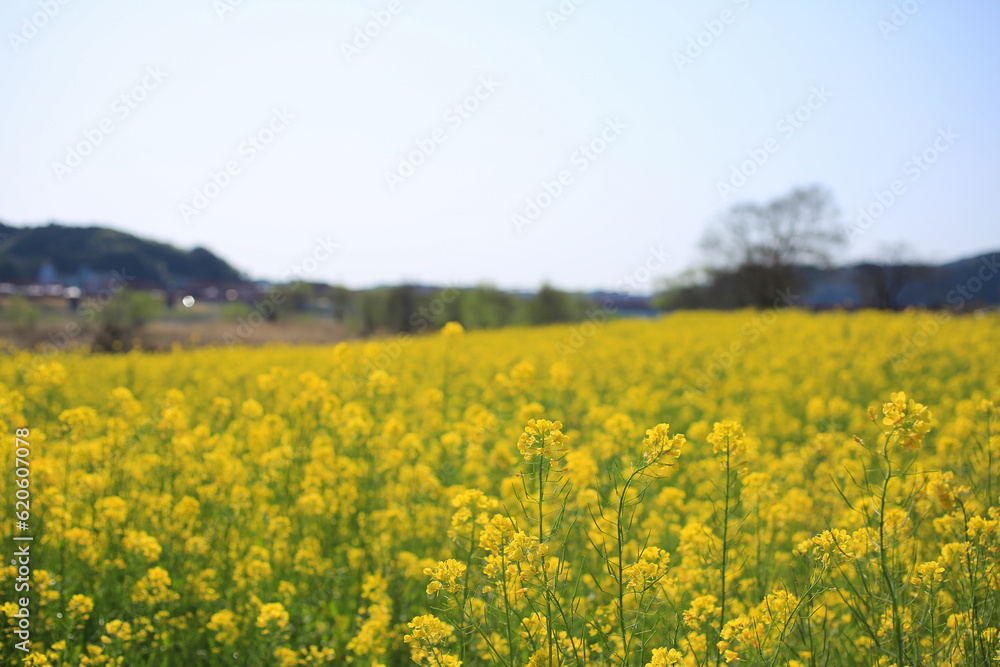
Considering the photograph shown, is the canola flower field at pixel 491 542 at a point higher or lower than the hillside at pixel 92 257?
lower

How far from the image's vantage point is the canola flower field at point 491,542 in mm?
1870

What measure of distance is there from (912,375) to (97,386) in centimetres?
1217

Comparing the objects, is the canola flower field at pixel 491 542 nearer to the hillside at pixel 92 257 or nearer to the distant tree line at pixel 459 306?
the hillside at pixel 92 257

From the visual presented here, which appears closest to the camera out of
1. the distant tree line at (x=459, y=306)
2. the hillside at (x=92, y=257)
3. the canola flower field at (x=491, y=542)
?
the canola flower field at (x=491, y=542)

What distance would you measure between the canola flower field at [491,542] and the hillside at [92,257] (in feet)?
9.14

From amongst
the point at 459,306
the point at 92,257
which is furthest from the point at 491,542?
the point at 459,306

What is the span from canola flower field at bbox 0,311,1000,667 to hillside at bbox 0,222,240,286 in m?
2.78

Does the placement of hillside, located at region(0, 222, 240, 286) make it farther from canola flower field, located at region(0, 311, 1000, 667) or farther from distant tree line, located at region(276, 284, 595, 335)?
A: distant tree line, located at region(276, 284, 595, 335)

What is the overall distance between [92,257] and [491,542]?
1695 cm

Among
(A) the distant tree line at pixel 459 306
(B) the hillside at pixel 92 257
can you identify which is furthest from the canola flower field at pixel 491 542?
(A) the distant tree line at pixel 459 306

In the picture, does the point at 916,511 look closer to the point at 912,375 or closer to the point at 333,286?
the point at 912,375

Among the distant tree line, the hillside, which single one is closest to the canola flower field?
the hillside

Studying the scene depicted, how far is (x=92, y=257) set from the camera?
15.0m

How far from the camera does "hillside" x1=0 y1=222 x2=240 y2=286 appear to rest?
7.77 metres
